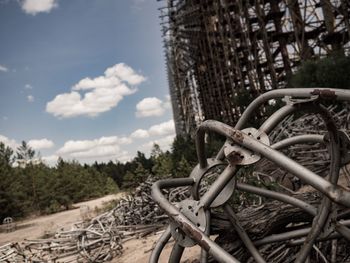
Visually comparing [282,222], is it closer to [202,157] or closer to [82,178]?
[202,157]

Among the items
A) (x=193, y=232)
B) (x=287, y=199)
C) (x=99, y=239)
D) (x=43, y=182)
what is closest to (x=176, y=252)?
(x=193, y=232)

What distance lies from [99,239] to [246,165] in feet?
16.4

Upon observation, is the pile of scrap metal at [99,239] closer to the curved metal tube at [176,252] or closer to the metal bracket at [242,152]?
the curved metal tube at [176,252]

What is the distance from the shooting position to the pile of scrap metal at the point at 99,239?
17.6 ft

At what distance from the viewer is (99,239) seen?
223 inches

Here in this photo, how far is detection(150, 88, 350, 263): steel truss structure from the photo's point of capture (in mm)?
1060

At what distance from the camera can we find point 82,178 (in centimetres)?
3922

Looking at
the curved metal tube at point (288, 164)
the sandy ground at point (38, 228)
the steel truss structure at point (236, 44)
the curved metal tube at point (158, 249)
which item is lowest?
the sandy ground at point (38, 228)

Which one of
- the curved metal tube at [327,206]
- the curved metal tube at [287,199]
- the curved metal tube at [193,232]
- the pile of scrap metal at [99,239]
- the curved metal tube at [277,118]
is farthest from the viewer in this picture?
the pile of scrap metal at [99,239]

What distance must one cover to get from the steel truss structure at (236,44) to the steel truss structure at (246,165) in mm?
8430

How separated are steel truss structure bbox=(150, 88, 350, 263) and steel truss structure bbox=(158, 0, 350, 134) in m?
8.43

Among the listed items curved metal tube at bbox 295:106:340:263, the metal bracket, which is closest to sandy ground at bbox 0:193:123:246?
curved metal tube at bbox 295:106:340:263

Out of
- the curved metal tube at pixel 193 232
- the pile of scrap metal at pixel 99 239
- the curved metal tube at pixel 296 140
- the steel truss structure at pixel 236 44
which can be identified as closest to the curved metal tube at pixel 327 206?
the curved metal tube at pixel 296 140

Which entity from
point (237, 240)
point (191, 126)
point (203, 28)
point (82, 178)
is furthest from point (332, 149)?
point (82, 178)
